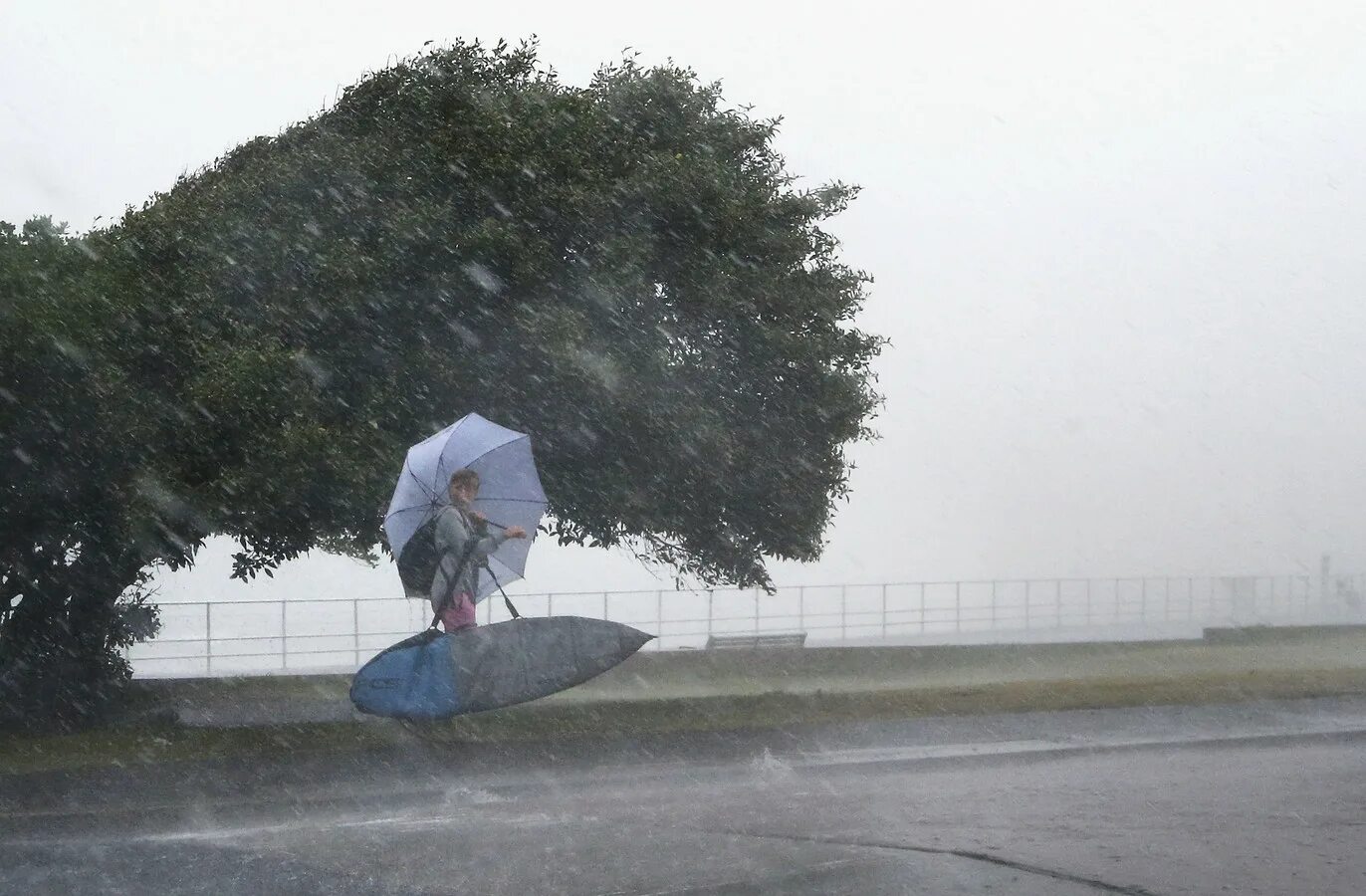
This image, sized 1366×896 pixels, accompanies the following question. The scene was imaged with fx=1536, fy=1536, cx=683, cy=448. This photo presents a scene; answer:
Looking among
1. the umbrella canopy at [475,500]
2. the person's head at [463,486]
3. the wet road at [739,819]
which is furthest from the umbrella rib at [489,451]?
the wet road at [739,819]

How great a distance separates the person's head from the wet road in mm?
1935

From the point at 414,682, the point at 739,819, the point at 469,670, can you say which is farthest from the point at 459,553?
the point at 739,819

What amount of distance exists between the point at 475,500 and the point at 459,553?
1304mm

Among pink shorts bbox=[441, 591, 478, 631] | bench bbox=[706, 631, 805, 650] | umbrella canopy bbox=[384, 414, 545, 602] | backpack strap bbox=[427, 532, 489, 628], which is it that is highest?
umbrella canopy bbox=[384, 414, 545, 602]

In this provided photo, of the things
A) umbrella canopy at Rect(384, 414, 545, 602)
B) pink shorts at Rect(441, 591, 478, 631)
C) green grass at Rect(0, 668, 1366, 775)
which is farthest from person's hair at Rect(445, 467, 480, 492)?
green grass at Rect(0, 668, 1366, 775)

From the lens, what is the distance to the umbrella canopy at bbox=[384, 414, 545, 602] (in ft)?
32.6

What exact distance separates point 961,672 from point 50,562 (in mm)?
12717

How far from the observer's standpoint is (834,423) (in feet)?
53.8

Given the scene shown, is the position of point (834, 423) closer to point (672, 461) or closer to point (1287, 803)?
A: point (672, 461)

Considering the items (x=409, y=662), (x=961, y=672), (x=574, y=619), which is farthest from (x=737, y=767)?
(x=961, y=672)

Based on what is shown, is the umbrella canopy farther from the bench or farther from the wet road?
the bench

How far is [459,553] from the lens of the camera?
9.19m

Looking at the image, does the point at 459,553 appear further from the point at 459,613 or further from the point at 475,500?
the point at 475,500

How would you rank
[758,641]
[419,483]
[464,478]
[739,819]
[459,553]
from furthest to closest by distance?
[758,641] → [419,483] → [464,478] → [459,553] → [739,819]
